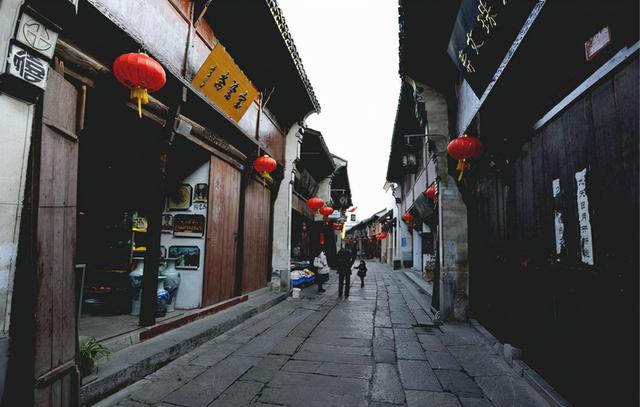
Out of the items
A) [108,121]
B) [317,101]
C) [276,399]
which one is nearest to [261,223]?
[317,101]

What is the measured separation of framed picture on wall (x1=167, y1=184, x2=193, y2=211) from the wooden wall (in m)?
6.06

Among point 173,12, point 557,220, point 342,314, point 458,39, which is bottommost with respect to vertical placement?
point 342,314

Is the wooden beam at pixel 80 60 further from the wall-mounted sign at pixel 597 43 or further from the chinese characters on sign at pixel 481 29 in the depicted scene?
the wall-mounted sign at pixel 597 43

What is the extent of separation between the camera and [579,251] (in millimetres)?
3457

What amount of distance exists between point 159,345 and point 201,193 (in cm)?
320

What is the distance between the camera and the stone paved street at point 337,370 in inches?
154

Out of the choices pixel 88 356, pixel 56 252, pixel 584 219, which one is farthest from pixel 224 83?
pixel 584 219

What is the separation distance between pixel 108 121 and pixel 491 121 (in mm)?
6303

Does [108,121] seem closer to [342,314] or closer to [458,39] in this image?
[458,39]

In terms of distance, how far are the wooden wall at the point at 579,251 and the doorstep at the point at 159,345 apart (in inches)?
196

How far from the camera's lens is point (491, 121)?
5.82m

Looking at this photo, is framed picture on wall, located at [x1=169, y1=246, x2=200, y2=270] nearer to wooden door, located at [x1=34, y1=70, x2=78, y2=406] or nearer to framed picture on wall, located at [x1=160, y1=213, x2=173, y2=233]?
framed picture on wall, located at [x1=160, y1=213, x2=173, y2=233]

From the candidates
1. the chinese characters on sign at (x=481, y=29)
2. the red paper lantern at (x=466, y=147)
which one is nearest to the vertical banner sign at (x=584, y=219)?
the chinese characters on sign at (x=481, y=29)

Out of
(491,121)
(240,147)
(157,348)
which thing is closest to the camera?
(157,348)
